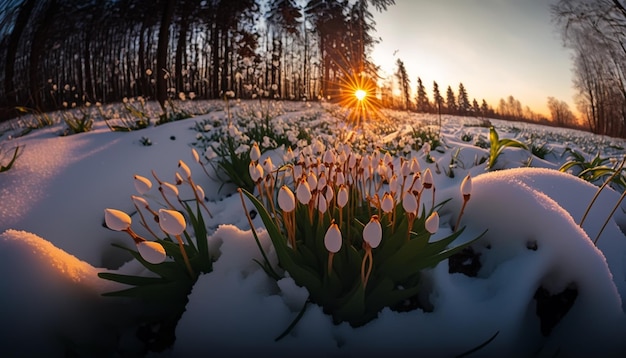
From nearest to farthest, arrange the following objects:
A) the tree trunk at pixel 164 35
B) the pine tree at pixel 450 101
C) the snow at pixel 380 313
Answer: the snow at pixel 380 313 < the tree trunk at pixel 164 35 < the pine tree at pixel 450 101

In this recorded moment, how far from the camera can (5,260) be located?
0.92 m

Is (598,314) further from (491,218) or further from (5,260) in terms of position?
(5,260)

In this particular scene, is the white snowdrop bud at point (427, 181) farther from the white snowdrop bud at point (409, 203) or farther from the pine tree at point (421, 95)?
the pine tree at point (421, 95)

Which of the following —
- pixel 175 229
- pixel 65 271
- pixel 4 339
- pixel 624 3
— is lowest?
pixel 4 339

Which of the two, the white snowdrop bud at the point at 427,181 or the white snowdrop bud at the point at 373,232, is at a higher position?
the white snowdrop bud at the point at 427,181

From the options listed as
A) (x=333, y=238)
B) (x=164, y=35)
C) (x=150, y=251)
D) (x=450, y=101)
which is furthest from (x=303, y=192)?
(x=450, y=101)

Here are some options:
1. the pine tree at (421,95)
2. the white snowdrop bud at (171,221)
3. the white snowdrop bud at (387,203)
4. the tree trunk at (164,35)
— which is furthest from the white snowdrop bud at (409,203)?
the tree trunk at (164,35)

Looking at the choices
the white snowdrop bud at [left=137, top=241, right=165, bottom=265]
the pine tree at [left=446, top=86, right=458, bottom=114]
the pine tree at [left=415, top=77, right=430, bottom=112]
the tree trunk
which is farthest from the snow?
the tree trunk

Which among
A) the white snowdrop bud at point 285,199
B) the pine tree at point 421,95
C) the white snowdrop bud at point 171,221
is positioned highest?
the pine tree at point 421,95

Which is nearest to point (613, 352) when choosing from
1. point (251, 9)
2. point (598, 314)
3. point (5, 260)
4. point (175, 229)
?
point (598, 314)

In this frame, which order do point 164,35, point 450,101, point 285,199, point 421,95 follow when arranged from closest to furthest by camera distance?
point 285,199
point 164,35
point 421,95
point 450,101

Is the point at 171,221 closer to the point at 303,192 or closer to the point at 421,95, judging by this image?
the point at 303,192

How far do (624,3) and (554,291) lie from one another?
3857 mm

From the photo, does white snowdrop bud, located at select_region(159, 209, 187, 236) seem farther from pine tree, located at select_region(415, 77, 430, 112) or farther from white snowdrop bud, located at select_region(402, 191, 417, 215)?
pine tree, located at select_region(415, 77, 430, 112)
